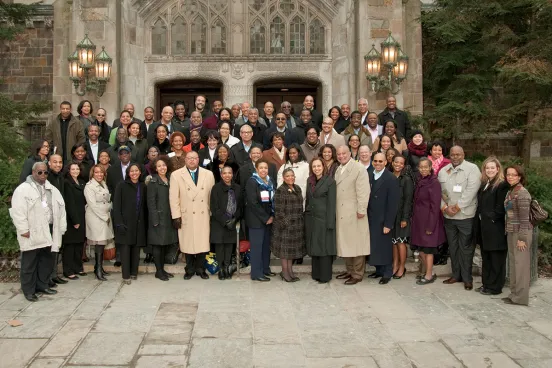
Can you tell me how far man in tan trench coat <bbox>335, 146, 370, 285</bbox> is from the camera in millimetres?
8141

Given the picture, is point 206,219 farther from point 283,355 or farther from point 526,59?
point 526,59

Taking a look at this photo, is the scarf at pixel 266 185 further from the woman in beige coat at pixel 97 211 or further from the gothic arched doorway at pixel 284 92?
the gothic arched doorway at pixel 284 92

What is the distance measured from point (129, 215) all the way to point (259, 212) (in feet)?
6.10

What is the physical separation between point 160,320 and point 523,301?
179 inches

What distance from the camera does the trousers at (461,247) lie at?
8.04 meters

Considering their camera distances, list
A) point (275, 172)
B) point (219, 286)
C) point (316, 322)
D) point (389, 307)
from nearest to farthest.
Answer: point (316, 322) → point (389, 307) → point (219, 286) → point (275, 172)

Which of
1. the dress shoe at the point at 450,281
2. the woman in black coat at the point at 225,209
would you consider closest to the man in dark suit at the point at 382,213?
the dress shoe at the point at 450,281

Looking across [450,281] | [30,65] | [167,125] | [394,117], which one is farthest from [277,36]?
[450,281]

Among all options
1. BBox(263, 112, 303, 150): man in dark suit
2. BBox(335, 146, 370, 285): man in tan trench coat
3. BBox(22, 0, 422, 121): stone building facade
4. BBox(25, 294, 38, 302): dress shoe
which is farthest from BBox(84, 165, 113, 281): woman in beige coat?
BBox(22, 0, 422, 121): stone building facade

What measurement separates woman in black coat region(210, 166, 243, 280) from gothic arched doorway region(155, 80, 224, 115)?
25.9 feet

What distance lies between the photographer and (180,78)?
50.1ft

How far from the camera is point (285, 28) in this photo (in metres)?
15.3

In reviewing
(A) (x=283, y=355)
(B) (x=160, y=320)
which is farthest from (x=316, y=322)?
(B) (x=160, y=320)

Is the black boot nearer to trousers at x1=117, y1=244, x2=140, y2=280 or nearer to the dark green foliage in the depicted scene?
trousers at x1=117, y1=244, x2=140, y2=280
